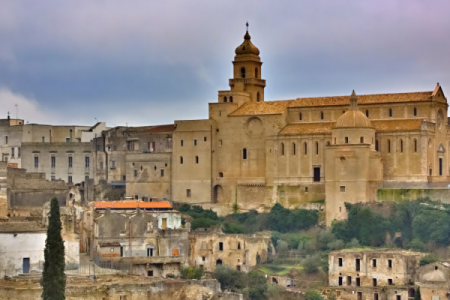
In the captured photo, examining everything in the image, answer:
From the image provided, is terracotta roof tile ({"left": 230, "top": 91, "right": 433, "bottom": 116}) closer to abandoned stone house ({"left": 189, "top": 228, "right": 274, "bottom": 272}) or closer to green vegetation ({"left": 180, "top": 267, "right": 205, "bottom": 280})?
abandoned stone house ({"left": 189, "top": 228, "right": 274, "bottom": 272})

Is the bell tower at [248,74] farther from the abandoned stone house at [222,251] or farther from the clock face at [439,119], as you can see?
the abandoned stone house at [222,251]

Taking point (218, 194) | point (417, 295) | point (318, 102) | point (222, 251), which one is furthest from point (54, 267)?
point (318, 102)

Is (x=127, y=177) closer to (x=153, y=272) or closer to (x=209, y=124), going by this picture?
(x=209, y=124)

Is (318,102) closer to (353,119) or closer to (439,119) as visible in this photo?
(353,119)

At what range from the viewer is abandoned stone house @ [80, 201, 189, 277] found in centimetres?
6431

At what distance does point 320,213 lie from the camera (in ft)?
238

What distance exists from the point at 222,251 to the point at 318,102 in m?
Answer: 12.7

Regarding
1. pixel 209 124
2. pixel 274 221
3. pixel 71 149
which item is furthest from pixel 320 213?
pixel 71 149

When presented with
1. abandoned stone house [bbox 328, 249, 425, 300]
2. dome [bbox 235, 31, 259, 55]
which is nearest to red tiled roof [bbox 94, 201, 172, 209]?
abandoned stone house [bbox 328, 249, 425, 300]

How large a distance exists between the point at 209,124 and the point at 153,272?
15488mm

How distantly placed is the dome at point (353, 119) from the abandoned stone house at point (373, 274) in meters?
8.31

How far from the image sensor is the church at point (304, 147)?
235 ft

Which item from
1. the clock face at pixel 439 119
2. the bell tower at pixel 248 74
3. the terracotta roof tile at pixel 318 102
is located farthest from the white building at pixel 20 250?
the clock face at pixel 439 119

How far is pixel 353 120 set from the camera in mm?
71625
